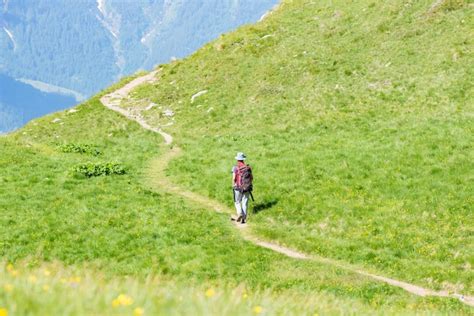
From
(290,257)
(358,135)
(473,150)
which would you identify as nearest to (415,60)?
(358,135)

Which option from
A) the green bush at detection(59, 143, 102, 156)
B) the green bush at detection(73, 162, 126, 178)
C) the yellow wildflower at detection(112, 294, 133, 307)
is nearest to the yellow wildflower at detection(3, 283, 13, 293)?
the yellow wildflower at detection(112, 294, 133, 307)

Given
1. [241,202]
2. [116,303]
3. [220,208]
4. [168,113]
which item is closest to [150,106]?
[168,113]

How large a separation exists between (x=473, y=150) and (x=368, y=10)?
35.1 metres

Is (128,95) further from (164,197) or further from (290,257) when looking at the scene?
(290,257)

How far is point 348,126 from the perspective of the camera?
3656 cm

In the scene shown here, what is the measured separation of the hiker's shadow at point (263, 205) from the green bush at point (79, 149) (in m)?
17.1

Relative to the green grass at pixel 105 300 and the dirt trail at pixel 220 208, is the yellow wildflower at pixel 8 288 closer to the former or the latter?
the green grass at pixel 105 300

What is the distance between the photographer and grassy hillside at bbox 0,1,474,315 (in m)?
16.4

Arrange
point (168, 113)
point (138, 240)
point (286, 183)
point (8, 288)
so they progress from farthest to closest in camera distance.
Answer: point (168, 113) < point (286, 183) < point (138, 240) < point (8, 288)

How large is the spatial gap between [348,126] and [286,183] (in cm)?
1107

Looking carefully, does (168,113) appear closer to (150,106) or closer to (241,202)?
(150,106)

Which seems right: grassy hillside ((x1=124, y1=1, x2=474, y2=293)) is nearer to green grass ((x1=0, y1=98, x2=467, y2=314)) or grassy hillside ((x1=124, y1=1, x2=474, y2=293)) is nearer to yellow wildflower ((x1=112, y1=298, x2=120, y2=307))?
green grass ((x1=0, y1=98, x2=467, y2=314))

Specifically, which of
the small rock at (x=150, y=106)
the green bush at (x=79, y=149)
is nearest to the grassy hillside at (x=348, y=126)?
the small rock at (x=150, y=106)

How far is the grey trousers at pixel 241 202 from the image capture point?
24000mm
